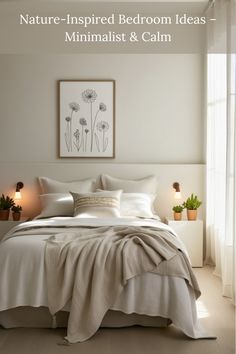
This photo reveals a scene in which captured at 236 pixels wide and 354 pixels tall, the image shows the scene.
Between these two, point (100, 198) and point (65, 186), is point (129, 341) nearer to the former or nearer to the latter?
point (100, 198)

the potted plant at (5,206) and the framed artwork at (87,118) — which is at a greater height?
the framed artwork at (87,118)

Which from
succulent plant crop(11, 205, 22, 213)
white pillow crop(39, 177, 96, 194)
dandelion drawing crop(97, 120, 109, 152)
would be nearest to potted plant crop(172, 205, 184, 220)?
white pillow crop(39, 177, 96, 194)

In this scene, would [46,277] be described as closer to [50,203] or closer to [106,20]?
[50,203]

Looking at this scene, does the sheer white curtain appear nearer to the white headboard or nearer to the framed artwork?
the white headboard

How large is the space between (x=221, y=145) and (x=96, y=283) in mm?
2377

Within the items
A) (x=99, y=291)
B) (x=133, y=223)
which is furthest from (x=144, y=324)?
(x=133, y=223)

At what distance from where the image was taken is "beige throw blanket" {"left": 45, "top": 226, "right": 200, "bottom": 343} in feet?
13.3

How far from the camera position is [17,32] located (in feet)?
22.0

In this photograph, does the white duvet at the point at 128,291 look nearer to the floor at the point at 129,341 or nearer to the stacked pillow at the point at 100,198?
the floor at the point at 129,341

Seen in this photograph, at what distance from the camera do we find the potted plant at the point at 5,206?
644 cm

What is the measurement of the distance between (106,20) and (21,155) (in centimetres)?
187

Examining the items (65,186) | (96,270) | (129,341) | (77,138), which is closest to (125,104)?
(77,138)

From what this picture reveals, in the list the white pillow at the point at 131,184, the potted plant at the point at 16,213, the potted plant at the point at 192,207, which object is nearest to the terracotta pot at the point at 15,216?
the potted plant at the point at 16,213

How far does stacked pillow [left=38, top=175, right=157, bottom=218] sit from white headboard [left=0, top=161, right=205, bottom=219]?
0.11 meters
